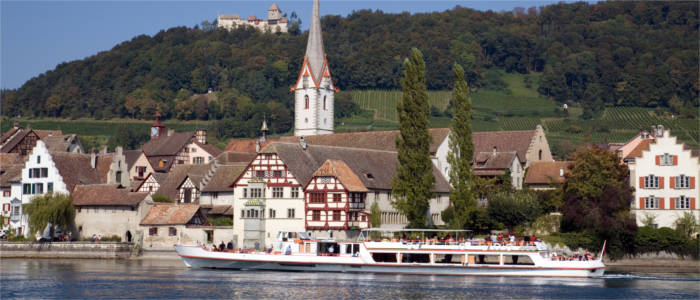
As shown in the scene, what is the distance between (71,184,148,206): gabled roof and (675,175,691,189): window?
146 feet

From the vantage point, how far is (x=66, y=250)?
84000 mm

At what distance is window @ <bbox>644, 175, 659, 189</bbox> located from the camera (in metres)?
79.9

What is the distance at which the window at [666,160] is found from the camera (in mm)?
79625

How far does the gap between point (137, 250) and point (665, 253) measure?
42.5 metres

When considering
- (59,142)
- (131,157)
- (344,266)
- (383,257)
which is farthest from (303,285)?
(131,157)

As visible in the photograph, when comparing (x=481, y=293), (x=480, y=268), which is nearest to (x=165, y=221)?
(x=480, y=268)

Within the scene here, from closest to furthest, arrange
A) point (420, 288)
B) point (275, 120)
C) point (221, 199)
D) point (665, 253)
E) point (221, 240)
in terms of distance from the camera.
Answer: point (420, 288), point (665, 253), point (221, 240), point (221, 199), point (275, 120)

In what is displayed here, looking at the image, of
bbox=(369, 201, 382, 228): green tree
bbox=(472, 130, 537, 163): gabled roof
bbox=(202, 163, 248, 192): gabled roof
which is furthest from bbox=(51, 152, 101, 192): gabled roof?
bbox=(472, 130, 537, 163): gabled roof

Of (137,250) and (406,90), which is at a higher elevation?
(406,90)

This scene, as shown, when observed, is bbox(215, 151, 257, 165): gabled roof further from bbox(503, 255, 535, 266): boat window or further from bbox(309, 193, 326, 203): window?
bbox(503, 255, 535, 266): boat window

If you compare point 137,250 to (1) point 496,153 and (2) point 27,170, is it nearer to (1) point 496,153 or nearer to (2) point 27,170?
(2) point 27,170

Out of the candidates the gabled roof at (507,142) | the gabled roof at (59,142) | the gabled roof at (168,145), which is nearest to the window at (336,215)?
the gabled roof at (507,142)

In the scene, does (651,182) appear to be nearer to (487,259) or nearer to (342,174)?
(487,259)

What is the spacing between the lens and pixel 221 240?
84000 millimetres
